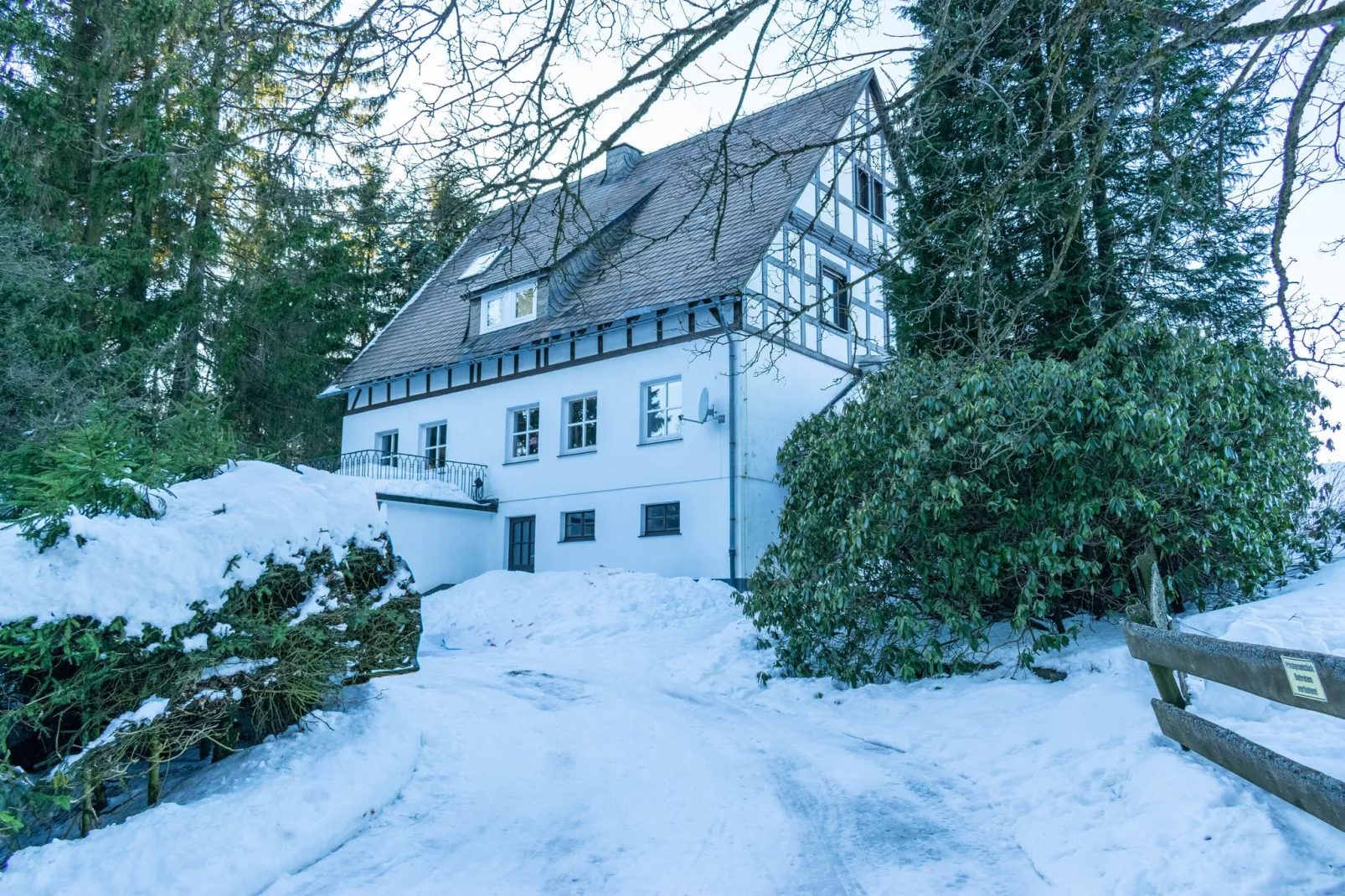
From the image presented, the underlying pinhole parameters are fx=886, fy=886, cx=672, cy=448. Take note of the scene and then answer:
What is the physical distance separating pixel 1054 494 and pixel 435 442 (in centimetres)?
1729

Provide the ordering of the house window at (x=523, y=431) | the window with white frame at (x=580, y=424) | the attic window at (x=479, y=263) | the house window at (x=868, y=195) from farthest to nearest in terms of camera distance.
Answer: the attic window at (x=479, y=263)
the house window at (x=523, y=431)
the house window at (x=868, y=195)
the window with white frame at (x=580, y=424)

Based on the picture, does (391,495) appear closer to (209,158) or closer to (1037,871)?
(209,158)

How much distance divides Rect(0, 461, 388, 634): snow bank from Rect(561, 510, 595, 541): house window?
1263cm

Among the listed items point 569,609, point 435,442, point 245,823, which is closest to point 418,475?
point 435,442

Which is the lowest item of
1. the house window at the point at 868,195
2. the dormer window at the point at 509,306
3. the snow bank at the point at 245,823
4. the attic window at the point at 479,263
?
the snow bank at the point at 245,823

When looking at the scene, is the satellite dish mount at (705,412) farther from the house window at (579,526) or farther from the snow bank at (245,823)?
the snow bank at (245,823)

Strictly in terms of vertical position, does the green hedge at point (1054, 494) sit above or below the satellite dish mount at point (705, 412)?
below

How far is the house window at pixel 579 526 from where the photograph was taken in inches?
741

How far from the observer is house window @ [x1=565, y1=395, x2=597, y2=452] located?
1923cm

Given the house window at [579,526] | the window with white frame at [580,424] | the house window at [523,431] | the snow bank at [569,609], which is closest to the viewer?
the snow bank at [569,609]

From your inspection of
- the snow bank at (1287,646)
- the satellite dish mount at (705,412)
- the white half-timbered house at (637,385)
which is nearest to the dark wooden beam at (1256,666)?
the snow bank at (1287,646)

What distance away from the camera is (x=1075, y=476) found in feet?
25.6

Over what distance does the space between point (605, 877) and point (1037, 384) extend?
5503 millimetres

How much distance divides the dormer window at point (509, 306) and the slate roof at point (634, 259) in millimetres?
289
